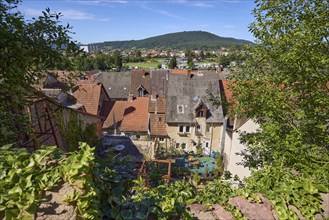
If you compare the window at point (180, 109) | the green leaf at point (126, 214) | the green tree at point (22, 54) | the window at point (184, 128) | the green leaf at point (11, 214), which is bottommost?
the window at point (184, 128)

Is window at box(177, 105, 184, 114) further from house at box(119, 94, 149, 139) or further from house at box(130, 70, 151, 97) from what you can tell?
house at box(130, 70, 151, 97)

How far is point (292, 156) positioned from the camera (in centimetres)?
506

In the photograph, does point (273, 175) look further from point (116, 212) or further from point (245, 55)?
point (245, 55)

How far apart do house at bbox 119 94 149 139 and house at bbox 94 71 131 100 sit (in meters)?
9.92

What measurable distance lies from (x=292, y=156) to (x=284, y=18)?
3.15 meters

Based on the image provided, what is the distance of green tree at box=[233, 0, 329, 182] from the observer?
15.8 feet

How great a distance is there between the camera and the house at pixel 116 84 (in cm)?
A: 3503

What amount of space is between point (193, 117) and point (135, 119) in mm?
5536

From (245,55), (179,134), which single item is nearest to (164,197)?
(245,55)

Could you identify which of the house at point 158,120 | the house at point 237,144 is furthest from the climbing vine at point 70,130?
the house at point 158,120

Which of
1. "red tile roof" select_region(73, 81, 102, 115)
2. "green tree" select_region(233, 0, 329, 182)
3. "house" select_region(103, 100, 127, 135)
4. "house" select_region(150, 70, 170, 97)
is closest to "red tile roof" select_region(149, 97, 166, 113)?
"house" select_region(103, 100, 127, 135)

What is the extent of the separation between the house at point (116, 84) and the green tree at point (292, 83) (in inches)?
1149

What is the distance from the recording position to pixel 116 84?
119 feet

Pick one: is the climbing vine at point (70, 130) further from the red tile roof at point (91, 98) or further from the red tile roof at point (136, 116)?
the red tile roof at point (91, 98)
